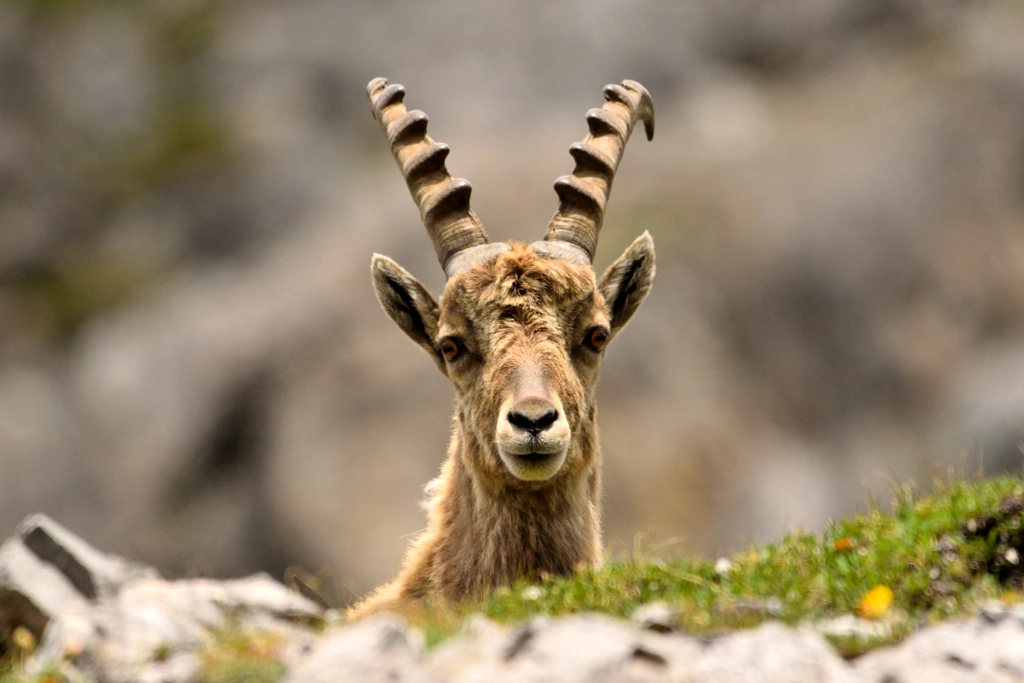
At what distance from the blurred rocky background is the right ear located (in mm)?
18721

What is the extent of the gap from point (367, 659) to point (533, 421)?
3232 millimetres

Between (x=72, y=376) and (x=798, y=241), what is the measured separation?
20.0 metres

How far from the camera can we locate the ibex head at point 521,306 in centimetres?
833

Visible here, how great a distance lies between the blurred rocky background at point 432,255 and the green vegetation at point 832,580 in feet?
67.1

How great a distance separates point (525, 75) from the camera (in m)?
35.7

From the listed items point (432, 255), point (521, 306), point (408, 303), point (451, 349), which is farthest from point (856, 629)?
point (432, 255)

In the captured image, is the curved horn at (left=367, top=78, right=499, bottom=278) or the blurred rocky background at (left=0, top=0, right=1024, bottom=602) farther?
the blurred rocky background at (left=0, top=0, right=1024, bottom=602)

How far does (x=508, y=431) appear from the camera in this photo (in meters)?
8.09

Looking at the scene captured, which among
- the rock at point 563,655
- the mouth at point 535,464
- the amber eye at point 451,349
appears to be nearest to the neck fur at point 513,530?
the mouth at point 535,464

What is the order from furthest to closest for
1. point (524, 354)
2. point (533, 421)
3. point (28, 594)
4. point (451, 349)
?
point (451, 349)
point (524, 354)
point (28, 594)
point (533, 421)

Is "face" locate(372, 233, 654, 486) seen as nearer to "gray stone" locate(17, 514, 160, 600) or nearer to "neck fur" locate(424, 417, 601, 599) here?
"neck fur" locate(424, 417, 601, 599)

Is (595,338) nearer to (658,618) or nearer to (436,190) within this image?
(436,190)

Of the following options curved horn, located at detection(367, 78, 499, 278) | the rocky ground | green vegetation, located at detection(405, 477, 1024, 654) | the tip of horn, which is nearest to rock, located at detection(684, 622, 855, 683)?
the rocky ground

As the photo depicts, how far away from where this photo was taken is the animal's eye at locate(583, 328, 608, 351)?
30.5 feet
